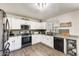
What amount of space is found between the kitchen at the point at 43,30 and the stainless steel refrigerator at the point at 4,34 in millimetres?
43

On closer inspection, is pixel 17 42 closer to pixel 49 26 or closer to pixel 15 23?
pixel 15 23

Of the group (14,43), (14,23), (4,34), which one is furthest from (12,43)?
(14,23)

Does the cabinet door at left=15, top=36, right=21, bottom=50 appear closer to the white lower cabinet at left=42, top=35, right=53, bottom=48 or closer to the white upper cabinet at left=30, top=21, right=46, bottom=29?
the white upper cabinet at left=30, top=21, right=46, bottom=29

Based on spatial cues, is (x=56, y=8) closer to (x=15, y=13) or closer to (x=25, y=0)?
(x=25, y=0)

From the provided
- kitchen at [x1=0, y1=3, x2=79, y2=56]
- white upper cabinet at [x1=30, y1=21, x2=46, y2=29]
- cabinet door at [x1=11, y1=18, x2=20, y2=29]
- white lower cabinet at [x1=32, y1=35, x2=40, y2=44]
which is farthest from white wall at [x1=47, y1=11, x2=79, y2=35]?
cabinet door at [x1=11, y1=18, x2=20, y2=29]

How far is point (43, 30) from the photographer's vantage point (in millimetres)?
1190

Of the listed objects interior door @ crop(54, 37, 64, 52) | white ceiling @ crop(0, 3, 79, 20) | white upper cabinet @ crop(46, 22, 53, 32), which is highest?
white ceiling @ crop(0, 3, 79, 20)

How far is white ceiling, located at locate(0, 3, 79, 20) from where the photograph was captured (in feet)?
3.50

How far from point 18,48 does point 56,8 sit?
854 mm

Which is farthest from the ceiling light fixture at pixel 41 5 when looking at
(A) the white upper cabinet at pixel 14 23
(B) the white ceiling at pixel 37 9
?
(A) the white upper cabinet at pixel 14 23

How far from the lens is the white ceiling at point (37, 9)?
3.50 ft

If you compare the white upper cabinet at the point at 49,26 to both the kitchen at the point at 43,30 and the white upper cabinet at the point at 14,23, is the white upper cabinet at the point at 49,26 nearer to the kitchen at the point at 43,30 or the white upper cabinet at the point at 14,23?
the kitchen at the point at 43,30

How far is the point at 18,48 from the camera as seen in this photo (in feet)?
3.81

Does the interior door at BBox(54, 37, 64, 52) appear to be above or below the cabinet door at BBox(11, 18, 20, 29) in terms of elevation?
below
